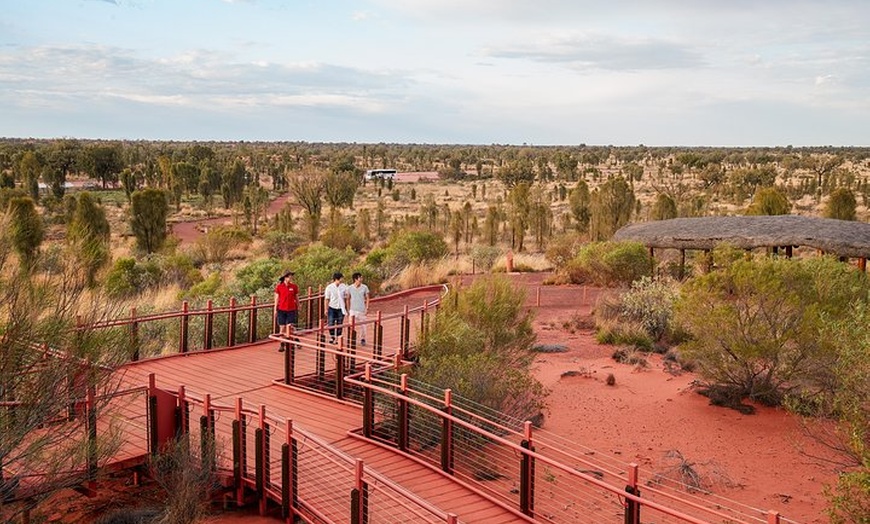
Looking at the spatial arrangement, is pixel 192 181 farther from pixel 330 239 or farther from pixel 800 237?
pixel 800 237

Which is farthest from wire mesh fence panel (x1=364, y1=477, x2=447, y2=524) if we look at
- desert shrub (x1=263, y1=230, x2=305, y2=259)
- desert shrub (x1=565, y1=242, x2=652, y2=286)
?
desert shrub (x1=263, y1=230, x2=305, y2=259)

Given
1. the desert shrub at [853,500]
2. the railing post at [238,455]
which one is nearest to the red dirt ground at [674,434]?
the railing post at [238,455]

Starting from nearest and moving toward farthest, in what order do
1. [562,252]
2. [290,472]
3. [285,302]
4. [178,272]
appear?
[290,472] < [285,302] < [178,272] < [562,252]

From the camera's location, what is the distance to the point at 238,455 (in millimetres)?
8703

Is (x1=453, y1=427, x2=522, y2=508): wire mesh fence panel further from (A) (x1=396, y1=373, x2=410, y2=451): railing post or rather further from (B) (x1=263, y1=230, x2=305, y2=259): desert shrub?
(B) (x1=263, y1=230, x2=305, y2=259): desert shrub

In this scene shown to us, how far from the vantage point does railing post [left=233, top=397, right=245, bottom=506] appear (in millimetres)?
8633

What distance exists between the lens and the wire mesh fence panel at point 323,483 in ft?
26.1

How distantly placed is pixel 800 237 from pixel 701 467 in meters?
13.2

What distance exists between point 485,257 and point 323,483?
2316 centimetres

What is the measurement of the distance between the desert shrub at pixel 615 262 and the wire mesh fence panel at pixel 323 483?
58.7 feet

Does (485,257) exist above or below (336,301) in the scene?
below

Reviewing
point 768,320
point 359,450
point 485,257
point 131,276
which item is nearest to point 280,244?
point 485,257

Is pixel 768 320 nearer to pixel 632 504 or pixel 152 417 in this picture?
pixel 632 504

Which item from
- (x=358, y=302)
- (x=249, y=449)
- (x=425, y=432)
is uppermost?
(x=358, y=302)
